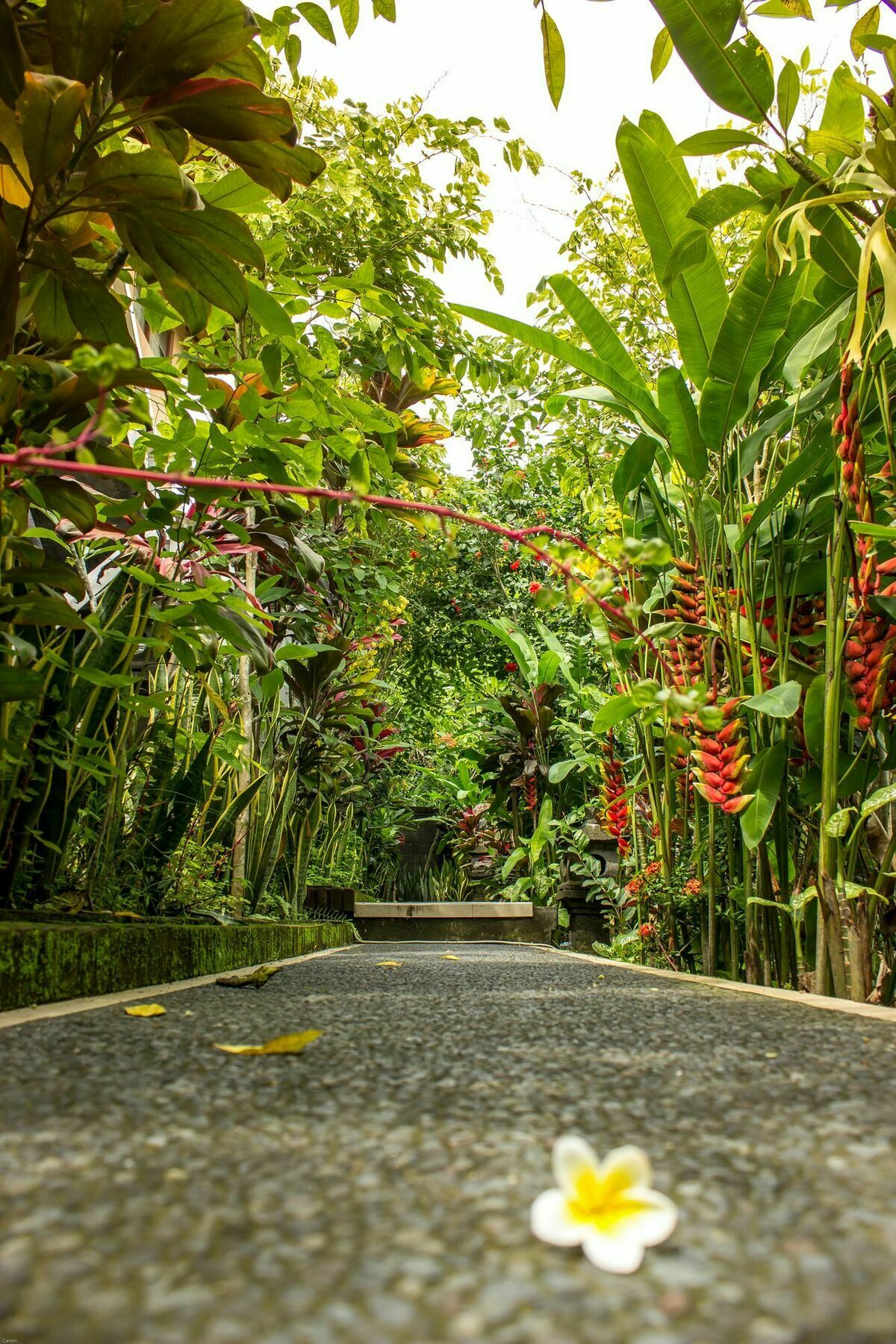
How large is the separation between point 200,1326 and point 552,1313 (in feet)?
0.47

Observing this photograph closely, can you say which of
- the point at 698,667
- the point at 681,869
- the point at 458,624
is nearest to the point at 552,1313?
the point at 698,667

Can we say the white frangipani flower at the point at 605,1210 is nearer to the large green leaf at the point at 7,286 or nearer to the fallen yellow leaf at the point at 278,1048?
the fallen yellow leaf at the point at 278,1048

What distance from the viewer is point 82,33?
1055 millimetres

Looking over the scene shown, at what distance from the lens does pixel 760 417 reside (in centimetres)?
248

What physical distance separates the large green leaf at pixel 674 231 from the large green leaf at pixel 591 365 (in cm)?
16

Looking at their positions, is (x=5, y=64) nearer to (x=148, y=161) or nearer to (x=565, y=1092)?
(x=148, y=161)

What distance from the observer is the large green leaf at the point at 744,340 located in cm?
201

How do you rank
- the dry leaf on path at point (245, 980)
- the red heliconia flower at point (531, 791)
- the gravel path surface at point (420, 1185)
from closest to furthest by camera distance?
the gravel path surface at point (420, 1185), the dry leaf on path at point (245, 980), the red heliconia flower at point (531, 791)

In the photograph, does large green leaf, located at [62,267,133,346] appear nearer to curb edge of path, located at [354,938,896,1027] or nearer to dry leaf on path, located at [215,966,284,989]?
dry leaf on path, located at [215,966,284,989]

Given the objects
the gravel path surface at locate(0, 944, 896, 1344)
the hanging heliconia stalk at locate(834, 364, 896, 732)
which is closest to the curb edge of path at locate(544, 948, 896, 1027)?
the gravel path surface at locate(0, 944, 896, 1344)

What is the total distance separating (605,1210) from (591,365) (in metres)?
2.21

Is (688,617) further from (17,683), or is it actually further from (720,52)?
(17,683)

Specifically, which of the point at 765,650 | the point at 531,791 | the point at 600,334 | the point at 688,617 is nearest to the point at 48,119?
the point at 688,617

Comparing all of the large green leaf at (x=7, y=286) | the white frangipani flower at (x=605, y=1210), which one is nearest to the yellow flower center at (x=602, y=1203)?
the white frangipani flower at (x=605, y=1210)
